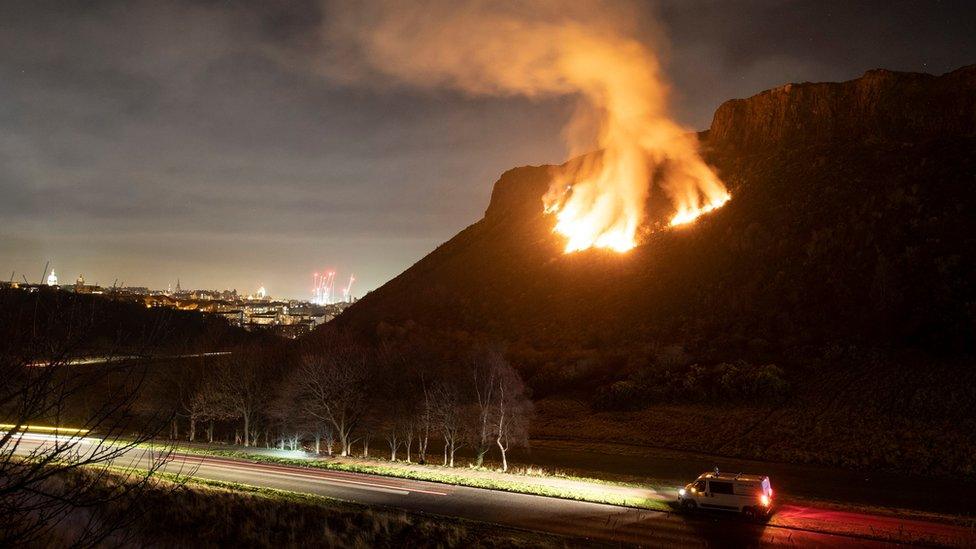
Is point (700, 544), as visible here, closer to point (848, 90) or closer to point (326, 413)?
point (326, 413)

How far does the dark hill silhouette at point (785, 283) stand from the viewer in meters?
48.8

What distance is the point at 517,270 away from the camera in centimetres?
9325

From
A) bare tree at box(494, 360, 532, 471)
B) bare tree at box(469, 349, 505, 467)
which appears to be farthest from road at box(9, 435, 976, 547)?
bare tree at box(494, 360, 532, 471)

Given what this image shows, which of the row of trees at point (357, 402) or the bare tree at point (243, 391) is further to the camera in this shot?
the bare tree at point (243, 391)

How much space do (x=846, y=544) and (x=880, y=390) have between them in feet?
106

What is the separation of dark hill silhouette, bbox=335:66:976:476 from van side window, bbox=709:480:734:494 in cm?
1913

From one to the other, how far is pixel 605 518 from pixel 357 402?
23735 millimetres

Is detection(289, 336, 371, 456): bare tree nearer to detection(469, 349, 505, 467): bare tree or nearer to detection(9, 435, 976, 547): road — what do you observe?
detection(469, 349, 505, 467): bare tree

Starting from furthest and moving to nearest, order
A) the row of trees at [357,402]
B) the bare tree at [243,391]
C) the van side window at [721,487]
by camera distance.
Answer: the bare tree at [243,391]
the row of trees at [357,402]
the van side window at [721,487]

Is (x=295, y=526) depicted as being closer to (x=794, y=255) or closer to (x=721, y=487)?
(x=721, y=487)

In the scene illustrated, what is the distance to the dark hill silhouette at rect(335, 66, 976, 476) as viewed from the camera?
48.8m

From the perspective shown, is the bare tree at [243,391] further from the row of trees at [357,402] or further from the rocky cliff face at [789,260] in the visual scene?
the rocky cliff face at [789,260]

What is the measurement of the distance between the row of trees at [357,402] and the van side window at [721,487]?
1250 cm

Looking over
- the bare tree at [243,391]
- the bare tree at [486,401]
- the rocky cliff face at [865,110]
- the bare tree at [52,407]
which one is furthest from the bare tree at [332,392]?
the rocky cliff face at [865,110]
